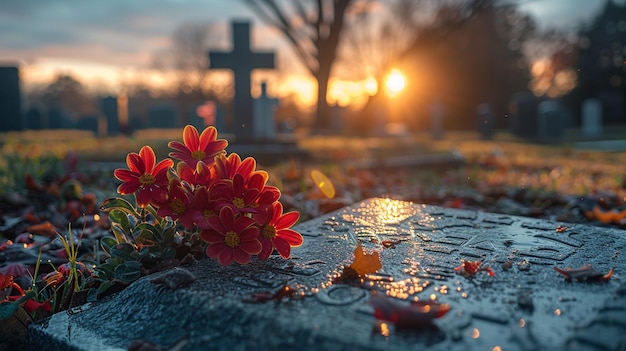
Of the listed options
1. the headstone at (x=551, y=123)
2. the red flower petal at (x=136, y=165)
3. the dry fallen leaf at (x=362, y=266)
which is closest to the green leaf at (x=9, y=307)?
the red flower petal at (x=136, y=165)

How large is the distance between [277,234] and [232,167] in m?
0.26

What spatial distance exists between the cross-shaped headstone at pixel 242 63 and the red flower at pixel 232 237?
6885mm

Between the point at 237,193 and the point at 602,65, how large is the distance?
2903 centimetres

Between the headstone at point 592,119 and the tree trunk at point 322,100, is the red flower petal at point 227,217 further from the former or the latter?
the headstone at point 592,119

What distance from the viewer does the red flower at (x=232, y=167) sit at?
1767mm

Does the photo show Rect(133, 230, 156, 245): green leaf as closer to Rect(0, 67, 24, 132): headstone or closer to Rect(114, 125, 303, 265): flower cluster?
Rect(114, 125, 303, 265): flower cluster

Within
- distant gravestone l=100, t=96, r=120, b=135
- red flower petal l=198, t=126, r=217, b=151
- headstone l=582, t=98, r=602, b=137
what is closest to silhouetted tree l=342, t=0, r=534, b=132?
headstone l=582, t=98, r=602, b=137

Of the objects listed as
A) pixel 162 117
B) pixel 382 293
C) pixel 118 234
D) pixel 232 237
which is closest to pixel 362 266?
pixel 382 293

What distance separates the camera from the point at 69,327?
1463 millimetres

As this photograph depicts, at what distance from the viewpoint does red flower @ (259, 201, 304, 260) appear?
1.69 meters

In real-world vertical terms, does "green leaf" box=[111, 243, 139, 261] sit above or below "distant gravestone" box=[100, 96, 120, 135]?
below

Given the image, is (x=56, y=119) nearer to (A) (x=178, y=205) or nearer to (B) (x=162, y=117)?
(B) (x=162, y=117)

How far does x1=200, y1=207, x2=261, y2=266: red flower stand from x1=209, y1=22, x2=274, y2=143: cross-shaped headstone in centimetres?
689

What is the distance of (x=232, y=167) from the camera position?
1.78 meters
